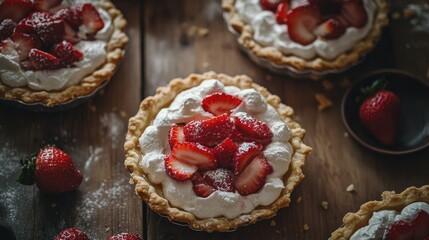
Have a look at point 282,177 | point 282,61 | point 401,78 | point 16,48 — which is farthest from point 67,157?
point 401,78

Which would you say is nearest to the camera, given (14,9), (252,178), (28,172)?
(252,178)

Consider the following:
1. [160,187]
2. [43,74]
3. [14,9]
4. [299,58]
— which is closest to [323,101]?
[299,58]

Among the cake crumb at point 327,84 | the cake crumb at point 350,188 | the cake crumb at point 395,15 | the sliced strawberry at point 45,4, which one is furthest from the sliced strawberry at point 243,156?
the cake crumb at point 395,15

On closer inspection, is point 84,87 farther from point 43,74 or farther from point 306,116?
point 306,116

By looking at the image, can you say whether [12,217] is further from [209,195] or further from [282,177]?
[282,177]

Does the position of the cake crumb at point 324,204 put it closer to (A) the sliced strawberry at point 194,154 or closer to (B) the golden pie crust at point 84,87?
(A) the sliced strawberry at point 194,154

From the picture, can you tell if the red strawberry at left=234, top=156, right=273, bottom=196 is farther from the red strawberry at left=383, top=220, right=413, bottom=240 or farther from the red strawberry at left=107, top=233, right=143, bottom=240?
the red strawberry at left=383, top=220, right=413, bottom=240

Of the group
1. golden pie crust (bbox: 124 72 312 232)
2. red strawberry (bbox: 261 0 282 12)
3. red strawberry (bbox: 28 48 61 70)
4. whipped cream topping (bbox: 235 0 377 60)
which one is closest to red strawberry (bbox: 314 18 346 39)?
whipped cream topping (bbox: 235 0 377 60)
